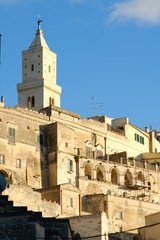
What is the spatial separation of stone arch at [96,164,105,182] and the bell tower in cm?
946

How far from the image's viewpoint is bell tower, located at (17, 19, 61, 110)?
8388 centimetres

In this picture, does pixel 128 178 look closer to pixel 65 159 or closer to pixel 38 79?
pixel 65 159

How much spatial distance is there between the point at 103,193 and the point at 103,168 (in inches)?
165

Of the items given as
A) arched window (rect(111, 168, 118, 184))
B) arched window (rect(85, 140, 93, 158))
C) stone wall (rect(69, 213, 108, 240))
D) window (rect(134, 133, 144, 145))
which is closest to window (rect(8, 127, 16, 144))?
arched window (rect(85, 140, 93, 158))

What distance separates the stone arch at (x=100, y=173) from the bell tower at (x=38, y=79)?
946 cm

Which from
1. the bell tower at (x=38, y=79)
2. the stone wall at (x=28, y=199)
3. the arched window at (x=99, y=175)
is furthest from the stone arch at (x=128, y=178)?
the stone wall at (x=28, y=199)

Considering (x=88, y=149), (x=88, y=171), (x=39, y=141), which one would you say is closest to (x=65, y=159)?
(x=39, y=141)

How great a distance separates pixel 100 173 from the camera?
7900 cm

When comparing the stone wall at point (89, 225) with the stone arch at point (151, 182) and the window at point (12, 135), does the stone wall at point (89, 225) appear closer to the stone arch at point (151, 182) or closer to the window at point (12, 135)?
the window at point (12, 135)

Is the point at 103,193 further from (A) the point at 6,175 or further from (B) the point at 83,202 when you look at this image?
(A) the point at 6,175

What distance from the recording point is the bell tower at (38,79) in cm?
8388

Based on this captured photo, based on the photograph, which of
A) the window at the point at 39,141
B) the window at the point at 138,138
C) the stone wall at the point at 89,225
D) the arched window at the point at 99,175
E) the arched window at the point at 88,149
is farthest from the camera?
the window at the point at 138,138

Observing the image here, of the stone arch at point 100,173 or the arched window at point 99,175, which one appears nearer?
the stone arch at point 100,173

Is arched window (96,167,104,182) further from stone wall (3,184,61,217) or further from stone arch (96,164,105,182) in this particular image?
stone wall (3,184,61,217)
